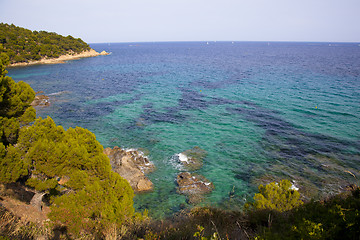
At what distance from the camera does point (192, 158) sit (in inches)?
1008

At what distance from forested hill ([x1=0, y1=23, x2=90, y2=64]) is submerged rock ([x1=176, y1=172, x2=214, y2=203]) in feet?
319

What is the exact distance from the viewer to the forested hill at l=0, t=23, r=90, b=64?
94.7 m

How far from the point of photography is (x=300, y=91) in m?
51.3

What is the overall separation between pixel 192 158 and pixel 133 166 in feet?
23.1

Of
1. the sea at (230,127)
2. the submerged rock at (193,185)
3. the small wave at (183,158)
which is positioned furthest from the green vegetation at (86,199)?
the small wave at (183,158)

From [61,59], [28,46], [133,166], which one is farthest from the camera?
[61,59]

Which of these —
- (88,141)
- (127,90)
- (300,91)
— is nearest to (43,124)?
(88,141)

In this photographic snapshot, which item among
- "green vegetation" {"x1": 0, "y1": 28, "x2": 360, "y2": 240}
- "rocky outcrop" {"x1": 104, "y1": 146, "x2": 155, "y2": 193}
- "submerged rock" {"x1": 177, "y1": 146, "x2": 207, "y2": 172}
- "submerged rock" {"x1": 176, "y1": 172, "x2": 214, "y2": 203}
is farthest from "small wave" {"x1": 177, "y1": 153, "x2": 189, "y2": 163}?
"green vegetation" {"x1": 0, "y1": 28, "x2": 360, "y2": 240}

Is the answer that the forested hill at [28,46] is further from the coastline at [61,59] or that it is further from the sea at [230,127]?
the sea at [230,127]

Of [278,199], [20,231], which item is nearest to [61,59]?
[20,231]

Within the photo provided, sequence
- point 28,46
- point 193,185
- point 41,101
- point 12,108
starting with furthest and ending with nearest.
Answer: point 28,46
point 41,101
point 193,185
point 12,108

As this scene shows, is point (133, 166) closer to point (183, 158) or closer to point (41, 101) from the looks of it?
point (183, 158)

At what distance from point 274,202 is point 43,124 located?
16.8 metres

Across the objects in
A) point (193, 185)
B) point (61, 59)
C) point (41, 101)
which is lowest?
point (193, 185)
